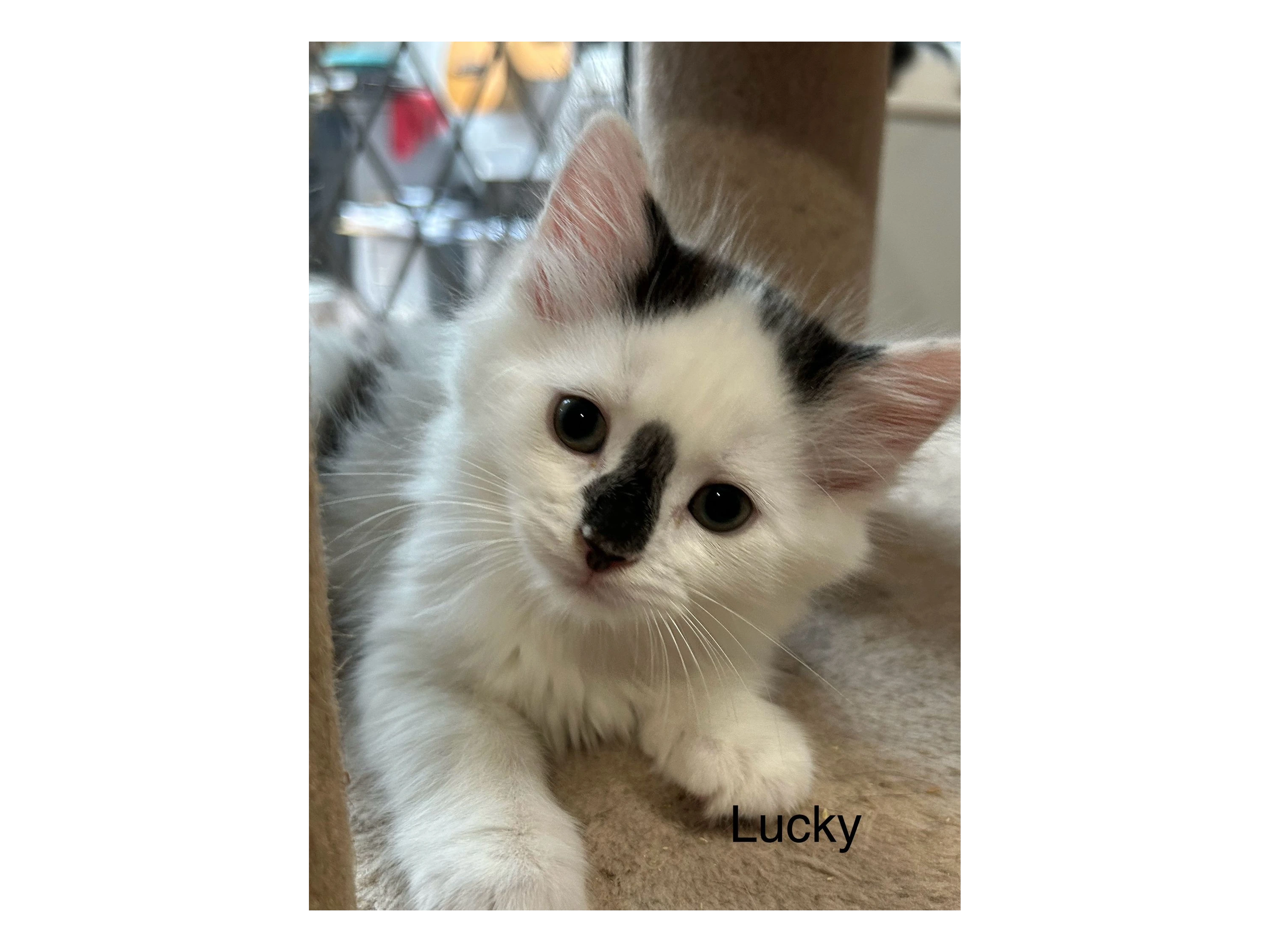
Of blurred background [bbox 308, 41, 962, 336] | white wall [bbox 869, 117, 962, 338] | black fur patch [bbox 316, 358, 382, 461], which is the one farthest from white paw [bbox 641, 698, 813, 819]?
white wall [bbox 869, 117, 962, 338]

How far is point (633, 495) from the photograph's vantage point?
0.94 m

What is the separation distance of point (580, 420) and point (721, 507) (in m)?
0.19

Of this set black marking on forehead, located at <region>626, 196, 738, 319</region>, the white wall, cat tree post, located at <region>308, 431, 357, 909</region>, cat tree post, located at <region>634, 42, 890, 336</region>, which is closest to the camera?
cat tree post, located at <region>308, 431, 357, 909</region>

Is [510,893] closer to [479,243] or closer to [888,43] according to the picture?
[479,243]

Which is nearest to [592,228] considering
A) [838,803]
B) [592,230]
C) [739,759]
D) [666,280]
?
[592,230]

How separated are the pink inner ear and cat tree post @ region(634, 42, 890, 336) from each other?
609 millimetres

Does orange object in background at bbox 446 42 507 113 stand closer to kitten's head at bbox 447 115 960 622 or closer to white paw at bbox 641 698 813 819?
kitten's head at bbox 447 115 960 622

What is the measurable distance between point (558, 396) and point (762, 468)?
0.83 ft

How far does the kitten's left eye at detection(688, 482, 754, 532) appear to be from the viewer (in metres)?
1.00

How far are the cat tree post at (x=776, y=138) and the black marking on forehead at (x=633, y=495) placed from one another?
2.82 ft

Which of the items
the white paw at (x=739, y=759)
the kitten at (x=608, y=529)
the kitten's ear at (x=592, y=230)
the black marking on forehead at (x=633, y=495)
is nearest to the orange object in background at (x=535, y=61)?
the kitten's ear at (x=592, y=230)

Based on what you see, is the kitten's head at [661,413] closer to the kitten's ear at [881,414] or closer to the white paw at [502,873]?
the kitten's ear at [881,414]
